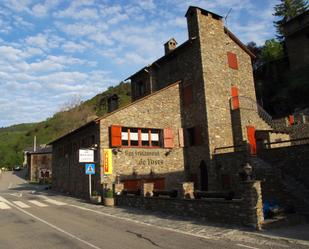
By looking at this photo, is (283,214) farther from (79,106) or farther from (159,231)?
(79,106)

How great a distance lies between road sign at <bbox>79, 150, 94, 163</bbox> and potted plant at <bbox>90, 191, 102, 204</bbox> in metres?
2.12

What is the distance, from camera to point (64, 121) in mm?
68438

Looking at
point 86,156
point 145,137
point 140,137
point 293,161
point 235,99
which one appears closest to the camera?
point 293,161

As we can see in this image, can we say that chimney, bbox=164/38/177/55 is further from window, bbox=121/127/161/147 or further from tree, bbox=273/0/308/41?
tree, bbox=273/0/308/41

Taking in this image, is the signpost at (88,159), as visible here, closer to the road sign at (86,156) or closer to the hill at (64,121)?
the road sign at (86,156)

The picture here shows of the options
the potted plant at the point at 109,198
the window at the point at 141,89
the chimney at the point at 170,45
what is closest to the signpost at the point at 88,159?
the potted plant at the point at 109,198

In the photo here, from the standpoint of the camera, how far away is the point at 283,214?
38.4 ft

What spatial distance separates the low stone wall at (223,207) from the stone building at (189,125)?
20.1 feet

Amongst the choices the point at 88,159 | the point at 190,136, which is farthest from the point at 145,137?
the point at 88,159

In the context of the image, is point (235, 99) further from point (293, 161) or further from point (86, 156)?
point (86, 156)

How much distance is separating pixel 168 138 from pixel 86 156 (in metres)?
6.44

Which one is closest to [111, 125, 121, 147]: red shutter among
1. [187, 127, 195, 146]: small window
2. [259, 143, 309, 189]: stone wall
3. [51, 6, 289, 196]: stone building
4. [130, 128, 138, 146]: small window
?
[51, 6, 289, 196]: stone building

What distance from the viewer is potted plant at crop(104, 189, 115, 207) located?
18.0 meters

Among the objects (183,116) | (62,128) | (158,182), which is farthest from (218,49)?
(62,128)
